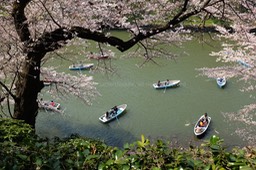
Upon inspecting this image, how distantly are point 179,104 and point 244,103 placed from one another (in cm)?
245

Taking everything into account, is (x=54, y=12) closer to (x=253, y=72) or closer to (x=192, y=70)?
(x=253, y=72)

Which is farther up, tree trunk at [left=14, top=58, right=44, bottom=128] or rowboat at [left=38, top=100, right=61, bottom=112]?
rowboat at [left=38, top=100, right=61, bottom=112]

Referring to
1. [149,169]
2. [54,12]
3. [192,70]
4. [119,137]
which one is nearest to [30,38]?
[54,12]

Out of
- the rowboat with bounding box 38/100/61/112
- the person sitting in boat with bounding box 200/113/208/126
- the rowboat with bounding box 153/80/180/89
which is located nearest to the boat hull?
the rowboat with bounding box 38/100/61/112

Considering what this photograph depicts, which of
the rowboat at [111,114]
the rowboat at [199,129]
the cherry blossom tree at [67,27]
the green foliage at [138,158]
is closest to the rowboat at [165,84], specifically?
the rowboat at [111,114]

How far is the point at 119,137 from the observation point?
32.0 ft

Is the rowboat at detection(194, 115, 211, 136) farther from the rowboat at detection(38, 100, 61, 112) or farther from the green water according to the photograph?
the rowboat at detection(38, 100, 61, 112)

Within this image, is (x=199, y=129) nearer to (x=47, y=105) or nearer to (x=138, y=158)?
(x=47, y=105)

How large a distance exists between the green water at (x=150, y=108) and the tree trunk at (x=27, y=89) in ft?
14.0

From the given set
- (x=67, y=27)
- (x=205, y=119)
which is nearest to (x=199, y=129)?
(x=205, y=119)

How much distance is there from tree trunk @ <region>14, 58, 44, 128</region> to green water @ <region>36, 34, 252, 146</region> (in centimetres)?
427

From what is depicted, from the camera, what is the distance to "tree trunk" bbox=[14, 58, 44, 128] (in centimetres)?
440

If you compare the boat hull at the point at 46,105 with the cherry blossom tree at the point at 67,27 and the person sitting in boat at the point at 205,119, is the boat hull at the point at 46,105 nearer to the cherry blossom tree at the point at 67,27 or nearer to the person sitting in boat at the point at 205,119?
the cherry blossom tree at the point at 67,27

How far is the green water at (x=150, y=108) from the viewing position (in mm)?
10008
